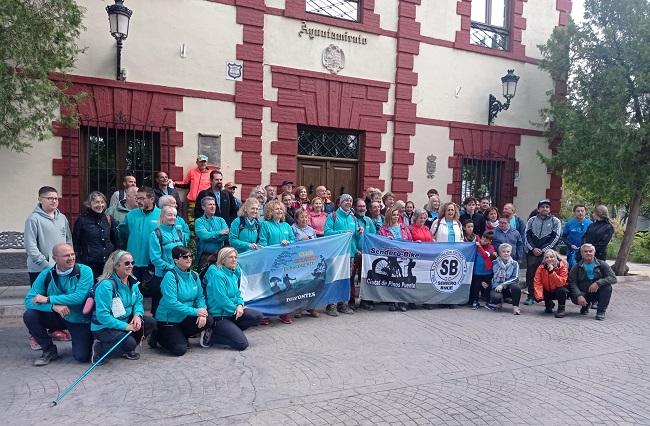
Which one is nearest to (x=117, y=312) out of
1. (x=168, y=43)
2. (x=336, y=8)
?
(x=168, y=43)

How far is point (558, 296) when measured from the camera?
816 centimetres

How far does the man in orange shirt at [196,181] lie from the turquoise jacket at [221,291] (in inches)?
149

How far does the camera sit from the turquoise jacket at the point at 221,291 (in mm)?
6020

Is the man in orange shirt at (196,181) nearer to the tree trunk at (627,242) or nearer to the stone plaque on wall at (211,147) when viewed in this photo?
the stone plaque on wall at (211,147)

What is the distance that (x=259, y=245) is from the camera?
23.5 feet

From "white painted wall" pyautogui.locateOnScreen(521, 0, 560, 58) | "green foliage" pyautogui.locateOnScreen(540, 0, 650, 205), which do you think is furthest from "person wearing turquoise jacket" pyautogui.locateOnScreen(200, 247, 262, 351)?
"white painted wall" pyautogui.locateOnScreen(521, 0, 560, 58)

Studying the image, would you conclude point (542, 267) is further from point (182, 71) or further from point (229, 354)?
point (182, 71)

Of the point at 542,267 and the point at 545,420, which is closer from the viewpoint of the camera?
the point at 545,420

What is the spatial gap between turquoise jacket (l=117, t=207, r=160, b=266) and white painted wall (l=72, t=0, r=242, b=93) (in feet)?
11.9

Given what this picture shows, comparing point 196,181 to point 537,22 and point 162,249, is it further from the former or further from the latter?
point 537,22

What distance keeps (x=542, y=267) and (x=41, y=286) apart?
7.16m

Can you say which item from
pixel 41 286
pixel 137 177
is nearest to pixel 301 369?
pixel 41 286

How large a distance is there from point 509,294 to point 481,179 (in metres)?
5.33

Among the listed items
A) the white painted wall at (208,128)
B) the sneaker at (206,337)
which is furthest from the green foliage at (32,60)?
the sneaker at (206,337)
